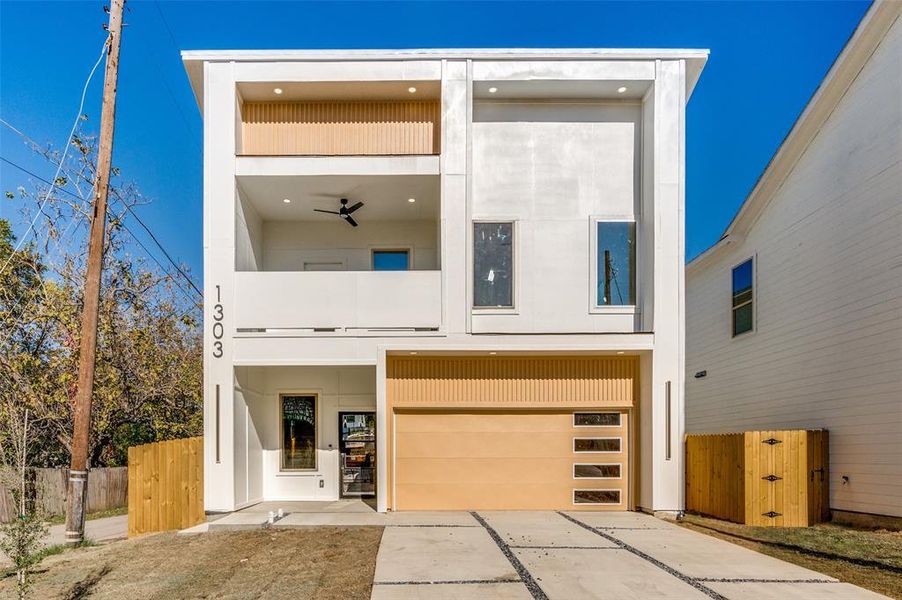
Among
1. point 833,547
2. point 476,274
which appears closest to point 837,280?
point 833,547

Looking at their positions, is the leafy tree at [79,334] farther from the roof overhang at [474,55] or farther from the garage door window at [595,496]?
the garage door window at [595,496]

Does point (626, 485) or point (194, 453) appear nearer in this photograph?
point (194, 453)

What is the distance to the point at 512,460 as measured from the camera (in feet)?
33.3

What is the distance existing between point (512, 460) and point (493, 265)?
3.75 metres

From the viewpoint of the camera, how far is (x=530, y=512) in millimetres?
9820

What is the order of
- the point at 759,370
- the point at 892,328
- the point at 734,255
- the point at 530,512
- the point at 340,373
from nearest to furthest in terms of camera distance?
1. the point at 892,328
2. the point at 530,512
3. the point at 340,373
4. the point at 759,370
5. the point at 734,255

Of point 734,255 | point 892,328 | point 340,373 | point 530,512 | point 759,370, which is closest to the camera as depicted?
point 892,328

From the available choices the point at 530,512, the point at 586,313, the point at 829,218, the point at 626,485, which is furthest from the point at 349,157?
the point at 829,218

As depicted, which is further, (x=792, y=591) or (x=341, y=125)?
(x=341, y=125)

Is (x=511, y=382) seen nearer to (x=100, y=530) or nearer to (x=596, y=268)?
(x=596, y=268)

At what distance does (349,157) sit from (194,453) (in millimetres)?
5920

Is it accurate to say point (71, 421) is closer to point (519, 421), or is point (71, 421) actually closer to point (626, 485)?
point (519, 421)

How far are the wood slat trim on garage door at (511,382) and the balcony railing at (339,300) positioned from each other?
3.20 feet

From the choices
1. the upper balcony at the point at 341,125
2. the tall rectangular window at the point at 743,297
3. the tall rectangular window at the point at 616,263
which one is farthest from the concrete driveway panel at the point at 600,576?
the tall rectangular window at the point at 743,297
